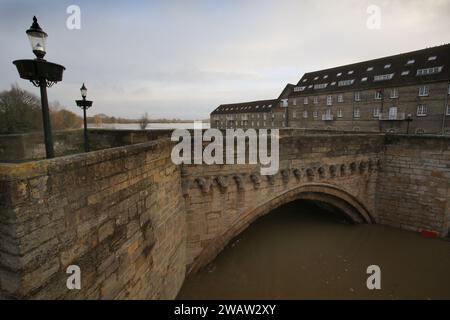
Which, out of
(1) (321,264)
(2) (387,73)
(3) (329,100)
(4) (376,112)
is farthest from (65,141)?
(2) (387,73)

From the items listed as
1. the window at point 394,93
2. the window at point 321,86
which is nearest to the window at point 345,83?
the window at point 321,86

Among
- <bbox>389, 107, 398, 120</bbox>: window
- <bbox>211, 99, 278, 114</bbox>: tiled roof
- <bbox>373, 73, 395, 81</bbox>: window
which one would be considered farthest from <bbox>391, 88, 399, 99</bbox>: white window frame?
<bbox>211, 99, 278, 114</bbox>: tiled roof

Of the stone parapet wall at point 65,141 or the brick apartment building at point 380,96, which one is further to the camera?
the brick apartment building at point 380,96

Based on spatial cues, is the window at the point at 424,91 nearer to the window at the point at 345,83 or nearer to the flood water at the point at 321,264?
the window at the point at 345,83

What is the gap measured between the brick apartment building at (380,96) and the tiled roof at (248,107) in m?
7.94

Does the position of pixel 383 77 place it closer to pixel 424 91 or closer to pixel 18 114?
pixel 424 91

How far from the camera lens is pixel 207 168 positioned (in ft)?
21.9

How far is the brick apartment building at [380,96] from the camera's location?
24.2 m

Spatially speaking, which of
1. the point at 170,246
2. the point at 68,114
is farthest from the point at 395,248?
the point at 68,114

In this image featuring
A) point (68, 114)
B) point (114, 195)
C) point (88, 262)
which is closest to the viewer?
point (88, 262)

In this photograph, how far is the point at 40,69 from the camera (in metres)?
3.96

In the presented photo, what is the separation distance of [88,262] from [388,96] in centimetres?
3333

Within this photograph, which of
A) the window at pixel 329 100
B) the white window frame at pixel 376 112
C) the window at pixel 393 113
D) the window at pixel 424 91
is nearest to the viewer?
the window at pixel 424 91
